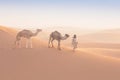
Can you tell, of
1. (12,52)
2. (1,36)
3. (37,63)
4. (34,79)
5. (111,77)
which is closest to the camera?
(34,79)

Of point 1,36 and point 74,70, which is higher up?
point 1,36

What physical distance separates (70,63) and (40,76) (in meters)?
2.10

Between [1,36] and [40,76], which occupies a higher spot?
[1,36]

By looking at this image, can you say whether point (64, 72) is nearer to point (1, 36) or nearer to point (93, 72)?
point (93, 72)

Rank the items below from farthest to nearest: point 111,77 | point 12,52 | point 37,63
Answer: point 12,52, point 37,63, point 111,77

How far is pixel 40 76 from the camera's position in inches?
472

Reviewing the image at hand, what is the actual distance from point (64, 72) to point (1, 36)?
26.1ft

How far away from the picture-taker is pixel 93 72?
507 inches

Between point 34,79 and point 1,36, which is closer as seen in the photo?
point 34,79

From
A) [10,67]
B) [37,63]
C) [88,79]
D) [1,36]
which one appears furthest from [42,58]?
[1,36]

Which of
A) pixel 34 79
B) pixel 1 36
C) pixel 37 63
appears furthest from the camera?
pixel 1 36

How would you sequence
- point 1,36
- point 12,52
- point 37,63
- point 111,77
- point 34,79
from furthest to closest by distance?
point 1,36, point 12,52, point 37,63, point 111,77, point 34,79

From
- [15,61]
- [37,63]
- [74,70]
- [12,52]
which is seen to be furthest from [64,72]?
[12,52]

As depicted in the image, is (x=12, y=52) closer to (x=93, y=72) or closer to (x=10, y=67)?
(x=10, y=67)
